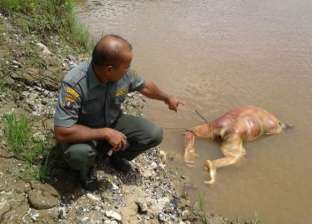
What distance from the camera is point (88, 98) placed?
3316 mm

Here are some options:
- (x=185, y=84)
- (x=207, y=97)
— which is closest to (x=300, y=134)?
(x=207, y=97)

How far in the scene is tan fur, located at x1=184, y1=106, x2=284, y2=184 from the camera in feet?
16.3

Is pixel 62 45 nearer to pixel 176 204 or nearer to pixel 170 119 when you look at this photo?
pixel 170 119

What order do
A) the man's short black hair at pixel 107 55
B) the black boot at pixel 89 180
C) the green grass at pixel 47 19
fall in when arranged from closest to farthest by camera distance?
the man's short black hair at pixel 107 55 < the black boot at pixel 89 180 < the green grass at pixel 47 19

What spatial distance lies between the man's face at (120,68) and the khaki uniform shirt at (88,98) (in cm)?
15

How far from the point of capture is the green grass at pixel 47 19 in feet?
20.0

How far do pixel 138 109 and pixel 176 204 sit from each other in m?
1.95

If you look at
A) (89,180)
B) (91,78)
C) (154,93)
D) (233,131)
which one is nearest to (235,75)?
(233,131)

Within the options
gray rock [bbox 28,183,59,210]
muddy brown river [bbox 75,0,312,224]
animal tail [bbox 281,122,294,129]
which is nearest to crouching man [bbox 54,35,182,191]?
gray rock [bbox 28,183,59,210]

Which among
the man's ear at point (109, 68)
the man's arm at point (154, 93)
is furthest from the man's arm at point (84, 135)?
the man's arm at point (154, 93)

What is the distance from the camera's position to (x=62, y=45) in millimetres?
Result: 6246

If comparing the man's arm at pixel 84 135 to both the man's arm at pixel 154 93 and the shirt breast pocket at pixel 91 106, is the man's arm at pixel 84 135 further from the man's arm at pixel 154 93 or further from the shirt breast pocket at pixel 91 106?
the man's arm at pixel 154 93

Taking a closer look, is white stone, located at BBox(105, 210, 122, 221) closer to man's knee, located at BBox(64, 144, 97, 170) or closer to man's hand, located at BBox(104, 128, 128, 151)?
man's knee, located at BBox(64, 144, 97, 170)

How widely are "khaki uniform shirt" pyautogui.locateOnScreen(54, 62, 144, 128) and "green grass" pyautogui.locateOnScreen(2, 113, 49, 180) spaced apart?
21.0 inches
